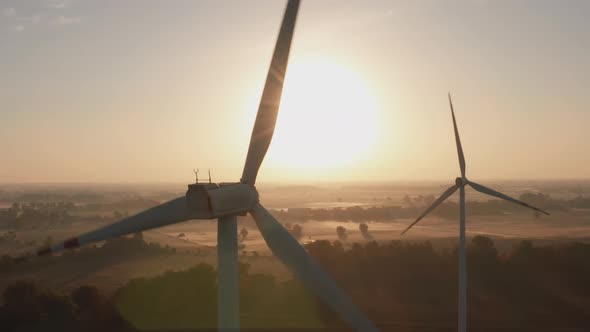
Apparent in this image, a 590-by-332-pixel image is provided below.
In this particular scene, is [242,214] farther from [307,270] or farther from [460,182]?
[460,182]

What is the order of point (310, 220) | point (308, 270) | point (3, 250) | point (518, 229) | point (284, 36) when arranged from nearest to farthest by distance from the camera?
point (308, 270) < point (284, 36) < point (3, 250) < point (518, 229) < point (310, 220)

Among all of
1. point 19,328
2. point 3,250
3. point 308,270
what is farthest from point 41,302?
point 3,250

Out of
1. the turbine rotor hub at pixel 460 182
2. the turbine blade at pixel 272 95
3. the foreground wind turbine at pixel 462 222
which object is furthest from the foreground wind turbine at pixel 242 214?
the turbine rotor hub at pixel 460 182

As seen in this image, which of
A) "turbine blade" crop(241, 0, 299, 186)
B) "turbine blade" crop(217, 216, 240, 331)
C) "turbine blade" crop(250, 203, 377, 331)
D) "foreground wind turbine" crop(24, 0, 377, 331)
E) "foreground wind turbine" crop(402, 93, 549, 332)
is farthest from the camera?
"foreground wind turbine" crop(402, 93, 549, 332)

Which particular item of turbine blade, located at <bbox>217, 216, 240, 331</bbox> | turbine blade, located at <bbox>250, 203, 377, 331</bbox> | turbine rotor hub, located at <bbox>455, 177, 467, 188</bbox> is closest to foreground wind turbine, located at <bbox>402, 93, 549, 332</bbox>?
turbine rotor hub, located at <bbox>455, 177, 467, 188</bbox>

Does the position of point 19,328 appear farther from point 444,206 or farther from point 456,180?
point 444,206

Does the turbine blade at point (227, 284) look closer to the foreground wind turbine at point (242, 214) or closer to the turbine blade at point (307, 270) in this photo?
the foreground wind turbine at point (242, 214)

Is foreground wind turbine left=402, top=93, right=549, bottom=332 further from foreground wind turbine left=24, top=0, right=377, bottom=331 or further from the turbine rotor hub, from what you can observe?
foreground wind turbine left=24, top=0, right=377, bottom=331

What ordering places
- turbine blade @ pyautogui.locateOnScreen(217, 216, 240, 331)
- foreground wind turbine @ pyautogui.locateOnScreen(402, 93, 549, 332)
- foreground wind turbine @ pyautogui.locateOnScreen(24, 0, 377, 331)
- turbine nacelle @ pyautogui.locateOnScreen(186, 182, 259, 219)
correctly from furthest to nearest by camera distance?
foreground wind turbine @ pyautogui.locateOnScreen(402, 93, 549, 332) → turbine blade @ pyautogui.locateOnScreen(217, 216, 240, 331) → foreground wind turbine @ pyautogui.locateOnScreen(24, 0, 377, 331) → turbine nacelle @ pyautogui.locateOnScreen(186, 182, 259, 219)
